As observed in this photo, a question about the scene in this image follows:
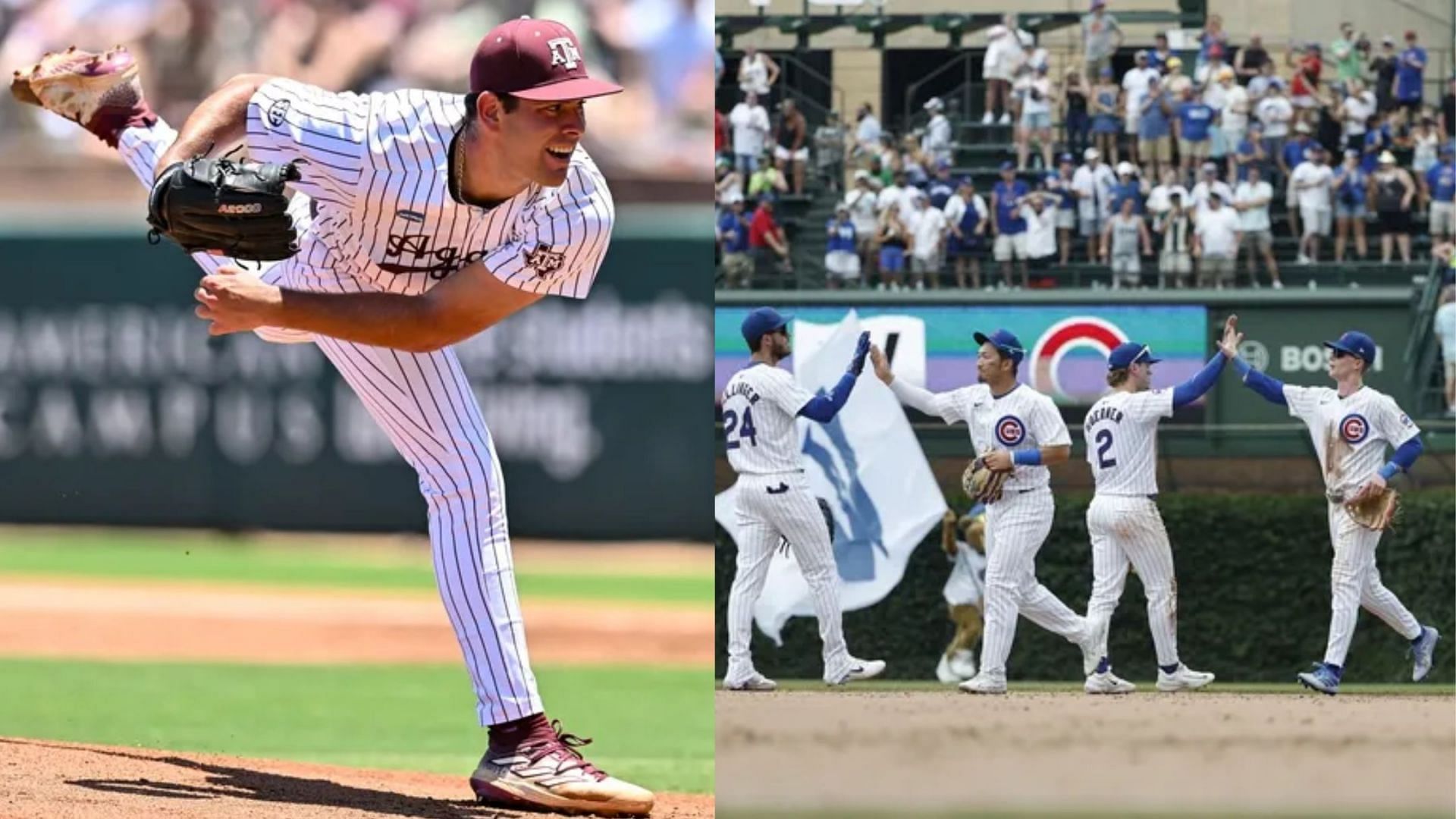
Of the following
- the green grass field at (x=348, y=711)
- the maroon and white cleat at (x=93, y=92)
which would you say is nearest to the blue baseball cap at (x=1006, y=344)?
the green grass field at (x=348, y=711)

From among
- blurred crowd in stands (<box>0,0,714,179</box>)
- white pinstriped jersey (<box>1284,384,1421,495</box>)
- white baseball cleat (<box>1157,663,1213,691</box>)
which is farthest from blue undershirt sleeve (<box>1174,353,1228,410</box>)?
blurred crowd in stands (<box>0,0,714,179</box>)

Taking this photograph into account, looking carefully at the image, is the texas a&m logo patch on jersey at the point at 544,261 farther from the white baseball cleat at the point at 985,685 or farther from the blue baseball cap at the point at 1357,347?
the blue baseball cap at the point at 1357,347

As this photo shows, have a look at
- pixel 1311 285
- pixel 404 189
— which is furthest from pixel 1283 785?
pixel 404 189

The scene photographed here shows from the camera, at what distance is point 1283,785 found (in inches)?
72.4

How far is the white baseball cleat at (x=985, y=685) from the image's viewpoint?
2.32 metres

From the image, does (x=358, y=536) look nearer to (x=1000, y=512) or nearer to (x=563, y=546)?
(x=563, y=546)

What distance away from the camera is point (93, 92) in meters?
3.57

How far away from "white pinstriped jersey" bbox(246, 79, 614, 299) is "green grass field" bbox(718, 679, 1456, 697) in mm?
840

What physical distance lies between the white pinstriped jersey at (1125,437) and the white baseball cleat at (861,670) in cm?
39

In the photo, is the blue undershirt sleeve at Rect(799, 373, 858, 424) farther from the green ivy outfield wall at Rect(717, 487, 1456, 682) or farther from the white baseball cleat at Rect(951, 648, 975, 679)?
the white baseball cleat at Rect(951, 648, 975, 679)

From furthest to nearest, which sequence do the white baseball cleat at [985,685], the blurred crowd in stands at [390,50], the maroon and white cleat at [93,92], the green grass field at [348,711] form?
the blurred crowd in stands at [390,50], the green grass field at [348,711], the maroon and white cleat at [93,92], the white baseball cleat at [985,685]

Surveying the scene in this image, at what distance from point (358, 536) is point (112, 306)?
2171 mm

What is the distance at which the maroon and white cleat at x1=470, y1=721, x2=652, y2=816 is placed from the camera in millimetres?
2988

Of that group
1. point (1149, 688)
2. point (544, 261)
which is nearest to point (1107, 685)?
point (1149, 688)
